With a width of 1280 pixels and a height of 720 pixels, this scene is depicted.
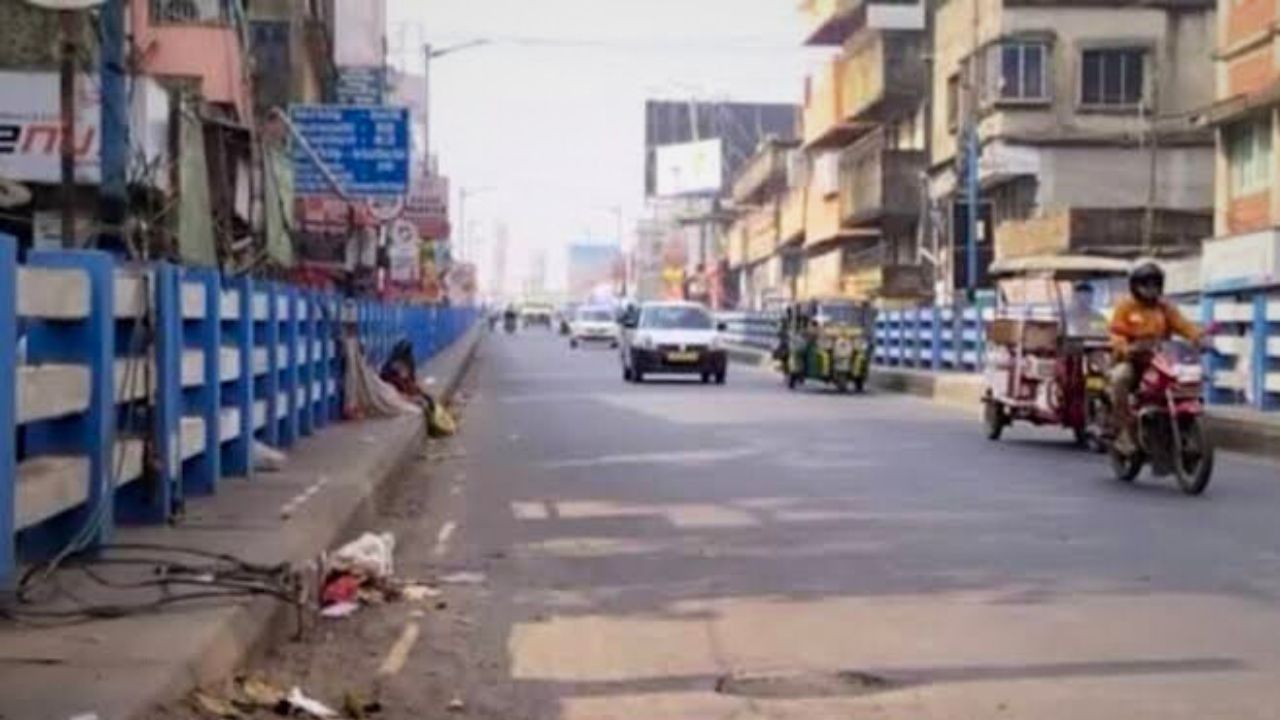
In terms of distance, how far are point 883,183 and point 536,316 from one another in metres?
80.3

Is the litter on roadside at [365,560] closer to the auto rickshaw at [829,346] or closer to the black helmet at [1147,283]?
the black helmet at [1147,283]

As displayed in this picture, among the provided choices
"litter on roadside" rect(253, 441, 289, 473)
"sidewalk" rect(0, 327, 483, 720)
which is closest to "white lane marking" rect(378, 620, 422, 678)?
"sidewalk" rect(0, 327, 483, 720)

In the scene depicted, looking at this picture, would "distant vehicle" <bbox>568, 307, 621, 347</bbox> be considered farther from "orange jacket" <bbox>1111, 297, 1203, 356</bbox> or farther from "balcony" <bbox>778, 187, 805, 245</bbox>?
"orange jacket" <bbox>1111, 297, 1203, 356</bbox>

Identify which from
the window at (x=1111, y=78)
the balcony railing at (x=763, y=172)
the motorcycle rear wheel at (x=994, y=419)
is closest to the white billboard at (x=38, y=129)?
the motorcycle rear wheel at (x=994, y=419)

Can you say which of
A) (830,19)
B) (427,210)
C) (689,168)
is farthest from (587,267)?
(427,210)

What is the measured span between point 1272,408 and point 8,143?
1468cm

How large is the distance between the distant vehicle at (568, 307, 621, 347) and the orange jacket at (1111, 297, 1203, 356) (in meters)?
60.7

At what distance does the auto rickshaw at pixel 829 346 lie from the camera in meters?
35.8

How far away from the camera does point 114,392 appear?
30.7 feet

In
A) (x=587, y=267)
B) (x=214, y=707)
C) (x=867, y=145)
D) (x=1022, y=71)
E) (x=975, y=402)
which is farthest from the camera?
(x=587, y=267)

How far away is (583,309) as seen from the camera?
81.8m

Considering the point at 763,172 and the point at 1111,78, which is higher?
the point at 1111,78

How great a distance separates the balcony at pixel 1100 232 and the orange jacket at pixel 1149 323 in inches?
1094

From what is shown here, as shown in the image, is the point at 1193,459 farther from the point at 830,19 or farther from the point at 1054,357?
the point at 830,19
